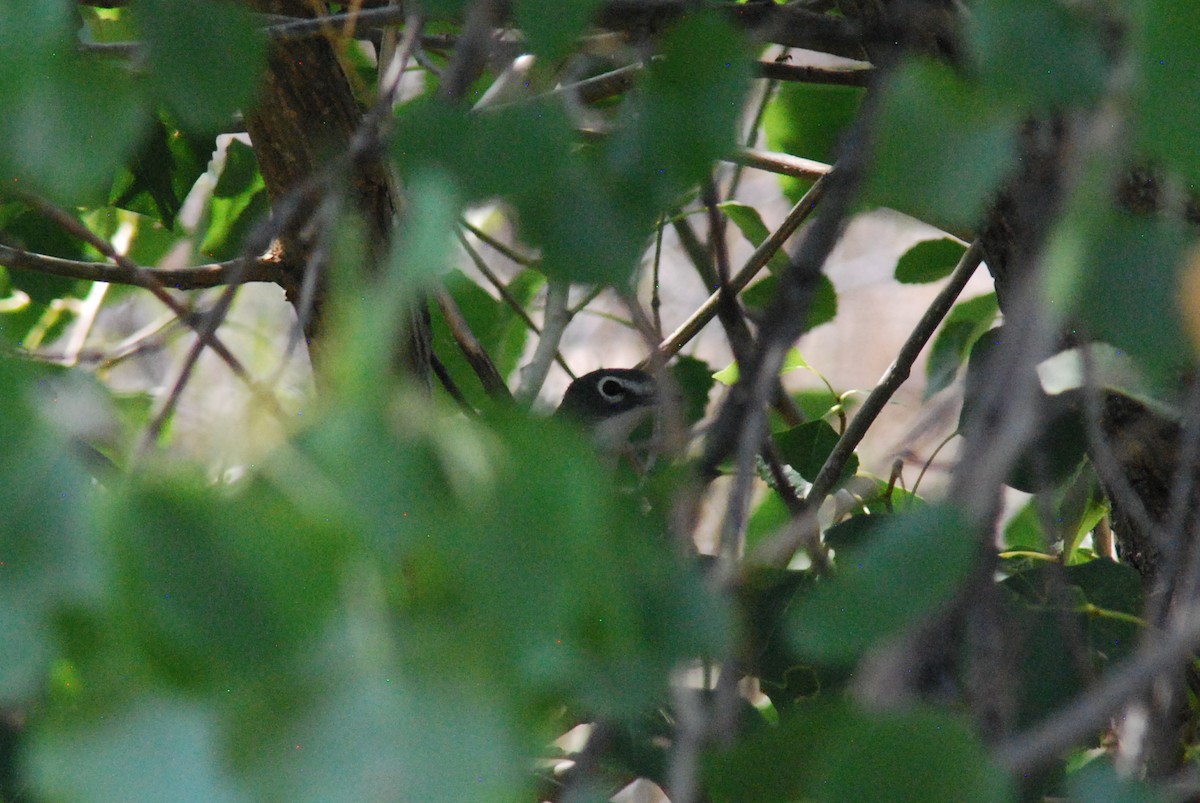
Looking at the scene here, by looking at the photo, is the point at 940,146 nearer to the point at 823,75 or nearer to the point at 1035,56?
the point at 1035,56

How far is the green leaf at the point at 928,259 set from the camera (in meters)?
2.15

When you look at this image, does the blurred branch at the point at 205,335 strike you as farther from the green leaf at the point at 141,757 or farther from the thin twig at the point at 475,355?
the thin twig at the point at 475,355

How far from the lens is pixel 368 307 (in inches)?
16.6

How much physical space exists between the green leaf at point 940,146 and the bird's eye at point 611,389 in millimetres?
2858

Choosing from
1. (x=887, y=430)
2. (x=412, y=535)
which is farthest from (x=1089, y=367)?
(x=887, y=430)

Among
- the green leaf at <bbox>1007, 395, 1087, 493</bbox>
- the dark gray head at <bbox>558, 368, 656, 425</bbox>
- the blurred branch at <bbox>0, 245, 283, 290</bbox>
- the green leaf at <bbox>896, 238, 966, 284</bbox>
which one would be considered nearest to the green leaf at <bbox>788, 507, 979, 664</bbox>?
the green leaf at <bbox>1007, 395, 1087, 493</bbox>

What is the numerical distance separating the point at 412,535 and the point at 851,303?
8.88 meters

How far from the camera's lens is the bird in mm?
3268

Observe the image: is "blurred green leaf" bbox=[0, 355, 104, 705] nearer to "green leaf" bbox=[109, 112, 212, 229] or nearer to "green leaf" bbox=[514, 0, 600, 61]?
"green leaf" bbox=[514, 0, 600, 61]

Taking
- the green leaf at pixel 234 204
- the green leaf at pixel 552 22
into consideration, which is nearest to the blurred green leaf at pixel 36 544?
the green leaf at pixel 552 22

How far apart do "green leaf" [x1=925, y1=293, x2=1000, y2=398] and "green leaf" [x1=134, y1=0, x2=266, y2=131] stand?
1.47m

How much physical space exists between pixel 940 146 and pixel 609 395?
2.91m

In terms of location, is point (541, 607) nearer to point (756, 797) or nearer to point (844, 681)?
point (756, 797)

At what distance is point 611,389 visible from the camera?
3434 millimetres
